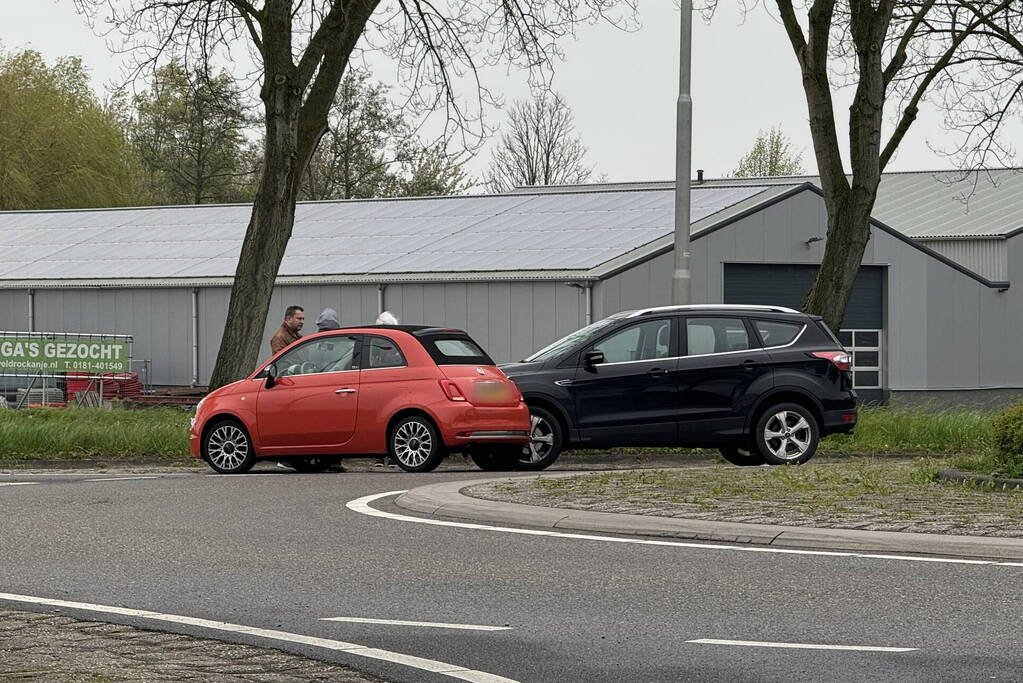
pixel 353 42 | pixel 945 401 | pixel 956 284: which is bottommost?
pixel 945 401

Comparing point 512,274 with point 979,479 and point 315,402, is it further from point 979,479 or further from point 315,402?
point 979,479

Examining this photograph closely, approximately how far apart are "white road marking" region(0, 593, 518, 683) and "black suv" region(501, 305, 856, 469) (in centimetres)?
1027

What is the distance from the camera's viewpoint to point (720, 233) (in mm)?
34500

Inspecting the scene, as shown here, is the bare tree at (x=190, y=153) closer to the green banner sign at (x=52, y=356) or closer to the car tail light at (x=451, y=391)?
the green banner sign at (x=52, y=356)

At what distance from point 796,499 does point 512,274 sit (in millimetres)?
19807

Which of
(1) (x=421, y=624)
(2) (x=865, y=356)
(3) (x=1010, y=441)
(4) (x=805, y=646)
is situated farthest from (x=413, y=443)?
(2) (x=865, y=356)

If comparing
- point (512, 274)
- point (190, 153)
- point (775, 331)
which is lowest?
point (775, 331)

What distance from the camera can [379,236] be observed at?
125 feet

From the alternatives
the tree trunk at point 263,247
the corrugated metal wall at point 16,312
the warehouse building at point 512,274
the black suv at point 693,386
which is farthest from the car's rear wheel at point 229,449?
the corrugated metal wall at point 16,312

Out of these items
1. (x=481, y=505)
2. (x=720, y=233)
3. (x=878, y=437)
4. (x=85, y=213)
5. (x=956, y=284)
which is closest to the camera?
(x=481, y=505)

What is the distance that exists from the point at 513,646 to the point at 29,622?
2.38 metres

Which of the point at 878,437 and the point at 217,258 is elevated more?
the point at 217,258

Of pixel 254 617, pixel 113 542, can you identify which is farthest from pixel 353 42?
pixel 254 617

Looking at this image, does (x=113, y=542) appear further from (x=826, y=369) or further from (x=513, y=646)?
(x=826, y=369)
